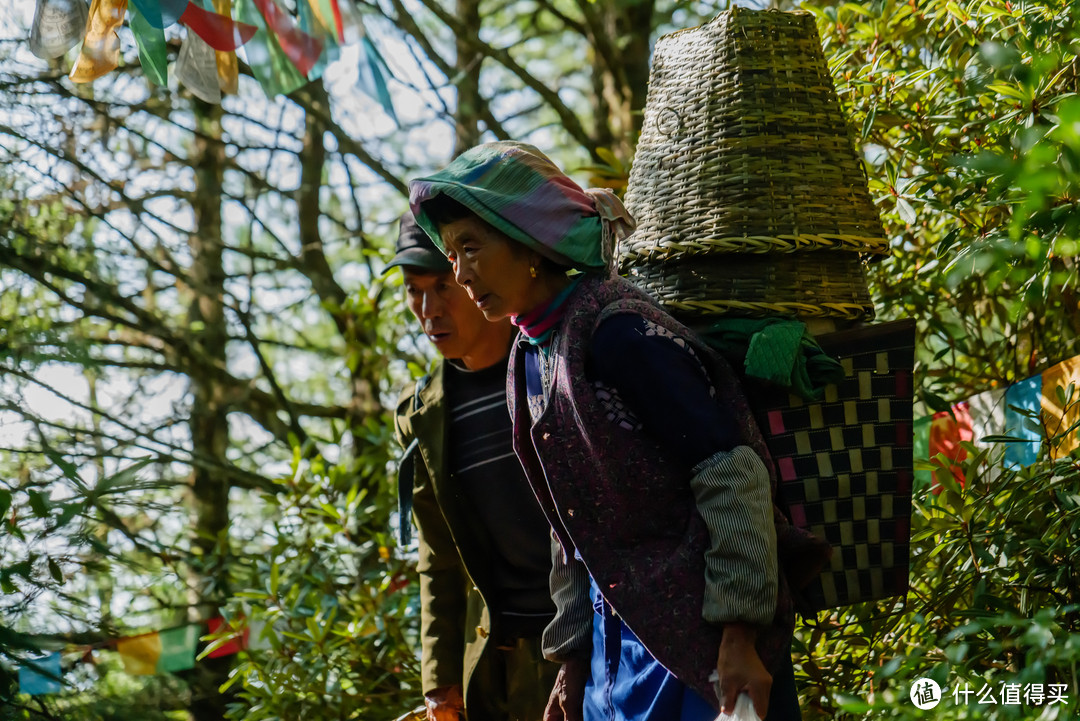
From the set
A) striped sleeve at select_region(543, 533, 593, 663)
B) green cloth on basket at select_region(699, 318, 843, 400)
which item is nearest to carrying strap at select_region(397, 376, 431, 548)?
striped sleeve at select_region(543, 533, 593, 663)

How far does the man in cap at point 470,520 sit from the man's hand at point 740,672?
772mm

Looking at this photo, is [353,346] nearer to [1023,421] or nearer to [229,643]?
[229,643]

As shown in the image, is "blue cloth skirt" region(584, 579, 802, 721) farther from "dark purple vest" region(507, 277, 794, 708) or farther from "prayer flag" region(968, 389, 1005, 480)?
"prayer flag" region(968, 389, 1005, 480)

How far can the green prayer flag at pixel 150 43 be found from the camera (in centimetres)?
235

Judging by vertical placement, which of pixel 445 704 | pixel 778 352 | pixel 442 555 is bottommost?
pixel 445 704

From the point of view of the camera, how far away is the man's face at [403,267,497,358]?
2297mm

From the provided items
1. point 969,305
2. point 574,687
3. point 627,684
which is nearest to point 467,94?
point 969,305

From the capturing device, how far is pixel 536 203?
161 centimetres

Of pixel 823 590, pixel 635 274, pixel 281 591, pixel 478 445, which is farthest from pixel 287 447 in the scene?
pixel 823 590

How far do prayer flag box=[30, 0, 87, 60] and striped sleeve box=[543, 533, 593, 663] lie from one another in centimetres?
159

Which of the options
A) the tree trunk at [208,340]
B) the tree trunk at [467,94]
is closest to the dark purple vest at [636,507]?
the tree trunk at [208,340]

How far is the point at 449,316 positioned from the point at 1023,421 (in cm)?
121

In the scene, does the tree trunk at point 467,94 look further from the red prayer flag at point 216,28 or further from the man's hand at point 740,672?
the man's hand at point 740,672

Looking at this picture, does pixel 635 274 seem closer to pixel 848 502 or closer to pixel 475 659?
pixel 848 502
